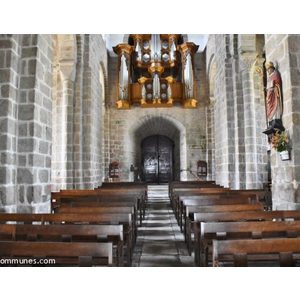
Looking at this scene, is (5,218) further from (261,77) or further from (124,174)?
(124,174)

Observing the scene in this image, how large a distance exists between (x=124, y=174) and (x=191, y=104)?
15.2ft

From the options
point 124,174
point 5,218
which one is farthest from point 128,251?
point 124,174

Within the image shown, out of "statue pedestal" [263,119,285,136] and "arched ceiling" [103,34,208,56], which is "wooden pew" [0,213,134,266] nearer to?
"statue pedestal" [263,119,285,136]

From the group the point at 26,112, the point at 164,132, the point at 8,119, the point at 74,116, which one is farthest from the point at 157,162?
the point at 8,119

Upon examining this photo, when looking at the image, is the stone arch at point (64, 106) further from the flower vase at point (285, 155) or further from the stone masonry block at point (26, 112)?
the flower vase at point (285, 155)

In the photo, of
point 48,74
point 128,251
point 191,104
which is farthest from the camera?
point 191,104

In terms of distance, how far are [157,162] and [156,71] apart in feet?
20.3

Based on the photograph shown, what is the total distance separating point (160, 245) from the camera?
4.79 m

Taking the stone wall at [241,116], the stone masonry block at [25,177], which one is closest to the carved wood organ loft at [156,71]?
the stone wall at [241,116]

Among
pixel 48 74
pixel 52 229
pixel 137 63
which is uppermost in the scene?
pixel 137 63

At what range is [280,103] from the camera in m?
4.95

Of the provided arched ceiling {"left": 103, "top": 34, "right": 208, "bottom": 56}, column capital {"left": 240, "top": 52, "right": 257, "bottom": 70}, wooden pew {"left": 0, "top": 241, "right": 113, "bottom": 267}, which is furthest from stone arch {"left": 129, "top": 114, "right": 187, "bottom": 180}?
wooden pew {"left": 0, "top": 241, "right": 113, "bottom": 267}

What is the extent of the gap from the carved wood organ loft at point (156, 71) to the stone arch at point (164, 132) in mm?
888

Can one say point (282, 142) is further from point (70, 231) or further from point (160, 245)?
point (70, 231)
